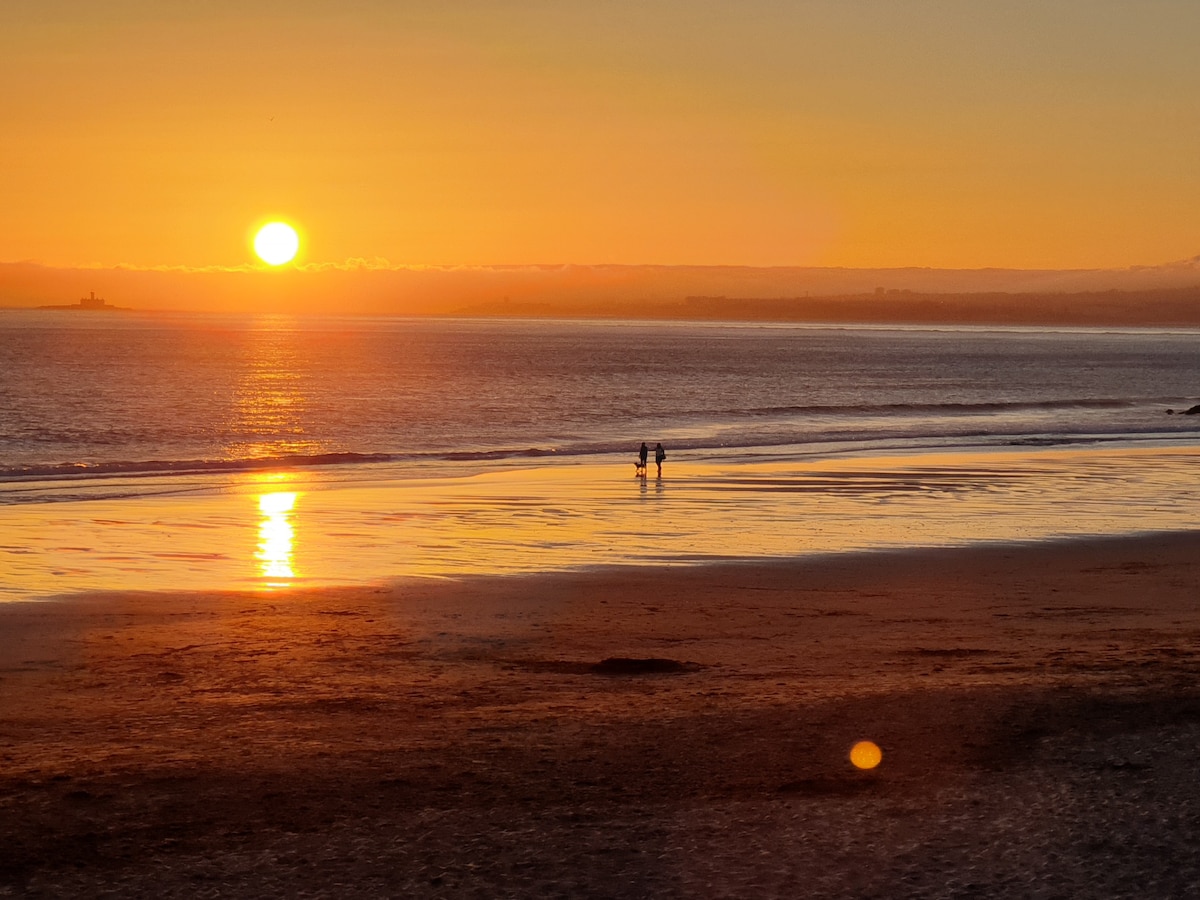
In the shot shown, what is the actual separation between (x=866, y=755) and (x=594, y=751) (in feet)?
6.07

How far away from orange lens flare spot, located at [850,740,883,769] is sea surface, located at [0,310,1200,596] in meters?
11.0

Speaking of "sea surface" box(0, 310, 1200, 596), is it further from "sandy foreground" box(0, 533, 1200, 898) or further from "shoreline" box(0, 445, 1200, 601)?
"sandy foreground" box(0, 533, 1200, 898)

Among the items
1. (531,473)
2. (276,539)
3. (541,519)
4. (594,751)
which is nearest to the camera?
(594,751)

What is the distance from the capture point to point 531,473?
125 feet

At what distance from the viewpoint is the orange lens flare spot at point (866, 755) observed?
29.5 ft

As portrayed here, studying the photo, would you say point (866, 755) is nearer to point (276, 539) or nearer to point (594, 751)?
point (594, 751)

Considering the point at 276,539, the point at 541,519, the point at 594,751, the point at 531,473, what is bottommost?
the point at 531,473

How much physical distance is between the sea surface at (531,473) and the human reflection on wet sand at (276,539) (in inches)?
5.5

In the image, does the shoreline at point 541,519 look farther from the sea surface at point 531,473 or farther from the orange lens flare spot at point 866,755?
the orange lens flare spot at point 866,755

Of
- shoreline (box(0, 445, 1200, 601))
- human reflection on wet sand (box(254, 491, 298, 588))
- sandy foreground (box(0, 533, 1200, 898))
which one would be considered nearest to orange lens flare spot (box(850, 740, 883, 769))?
sandy foreground (box(0, 533, 1200, 898))

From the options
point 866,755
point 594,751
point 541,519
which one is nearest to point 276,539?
point 541,519

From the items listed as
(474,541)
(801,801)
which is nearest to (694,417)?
(474,541)

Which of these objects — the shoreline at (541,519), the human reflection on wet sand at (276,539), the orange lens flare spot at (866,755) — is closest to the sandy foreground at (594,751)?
the orange lens flare spot at (866,755)

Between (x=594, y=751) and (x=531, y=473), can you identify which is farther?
(x=531, y=473)
